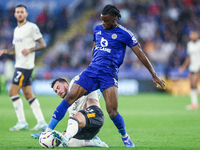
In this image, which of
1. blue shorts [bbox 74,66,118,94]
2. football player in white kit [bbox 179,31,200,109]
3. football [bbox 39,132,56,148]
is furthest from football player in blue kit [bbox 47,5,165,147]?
football player in white kit [bbox 179,31,200,109]

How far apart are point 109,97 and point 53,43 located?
60.2 feet

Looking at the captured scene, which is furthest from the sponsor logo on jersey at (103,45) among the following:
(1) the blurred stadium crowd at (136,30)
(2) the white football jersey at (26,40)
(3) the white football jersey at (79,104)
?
(1) the blurred stadium crowd at (136,30)

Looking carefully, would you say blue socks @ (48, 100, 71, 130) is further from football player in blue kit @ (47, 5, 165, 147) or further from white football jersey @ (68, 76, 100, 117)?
white football jersey @ (68, 76, 100, 117)

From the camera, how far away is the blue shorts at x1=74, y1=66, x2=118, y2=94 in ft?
16.1

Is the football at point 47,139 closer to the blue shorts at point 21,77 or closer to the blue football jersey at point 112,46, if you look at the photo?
the blue football jersey at point 112,46

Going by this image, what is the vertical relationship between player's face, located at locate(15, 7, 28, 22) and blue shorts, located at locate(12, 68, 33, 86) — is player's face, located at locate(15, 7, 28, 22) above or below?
above

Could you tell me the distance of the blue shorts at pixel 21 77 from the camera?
7.17m

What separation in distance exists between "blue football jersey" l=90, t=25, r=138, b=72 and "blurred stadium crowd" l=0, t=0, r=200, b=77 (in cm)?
1393

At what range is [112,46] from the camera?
16.7 feet

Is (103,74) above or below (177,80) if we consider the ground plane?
above

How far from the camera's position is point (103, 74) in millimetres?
5000

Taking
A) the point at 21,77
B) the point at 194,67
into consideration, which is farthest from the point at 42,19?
the point at 21,77

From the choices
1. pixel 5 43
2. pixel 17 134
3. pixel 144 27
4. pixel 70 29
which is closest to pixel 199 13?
pixel 144 27

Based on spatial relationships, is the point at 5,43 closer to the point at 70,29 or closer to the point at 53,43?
the point at 53,43
